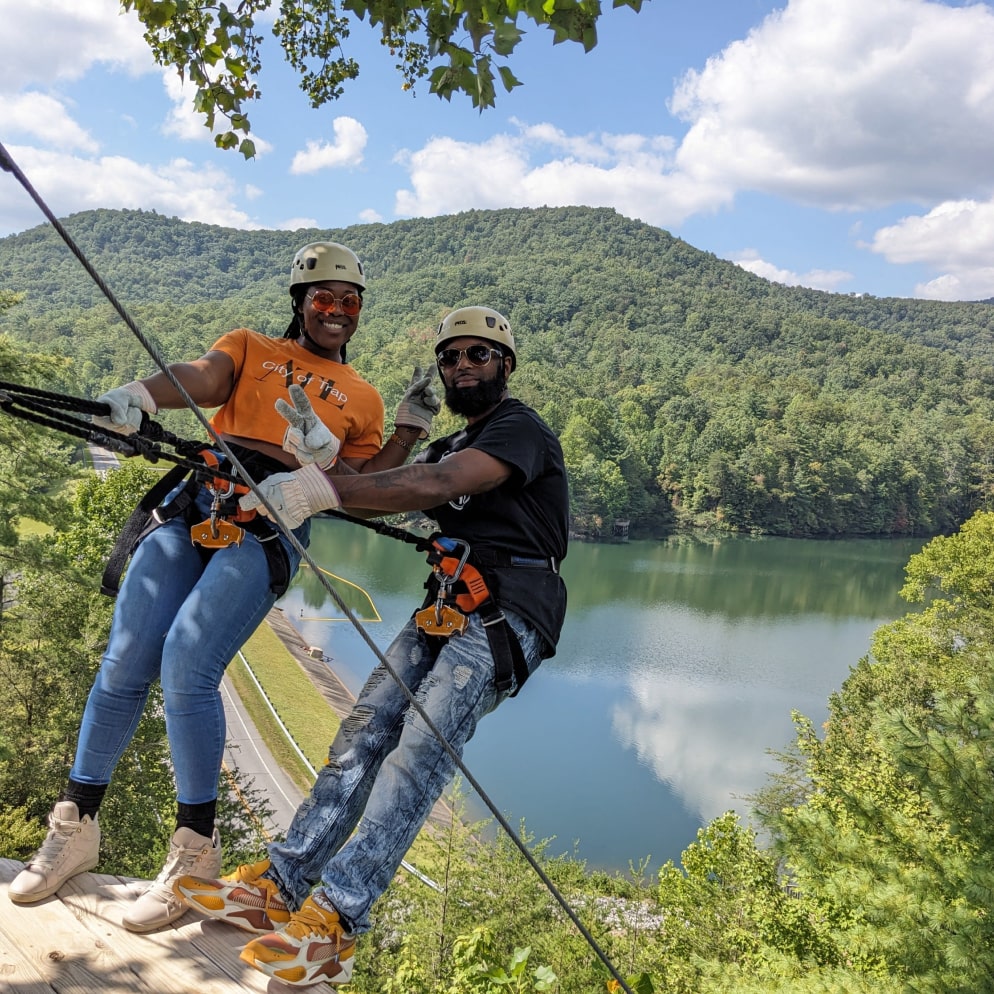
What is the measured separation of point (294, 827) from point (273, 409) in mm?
1374

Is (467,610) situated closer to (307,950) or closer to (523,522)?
(523,522)

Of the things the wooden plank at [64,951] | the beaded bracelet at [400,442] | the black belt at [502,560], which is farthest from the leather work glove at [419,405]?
the wooden plank at [64,951]

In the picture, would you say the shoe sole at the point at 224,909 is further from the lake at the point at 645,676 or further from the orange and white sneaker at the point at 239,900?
the lake at the point at 645,676

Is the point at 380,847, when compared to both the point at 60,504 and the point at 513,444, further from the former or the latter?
the point at 60,504

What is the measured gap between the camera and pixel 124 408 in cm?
263

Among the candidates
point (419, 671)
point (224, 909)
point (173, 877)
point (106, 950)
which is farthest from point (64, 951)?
point (419, 671)

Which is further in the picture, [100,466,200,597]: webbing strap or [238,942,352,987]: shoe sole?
[100,466,200,597]: webbing strap

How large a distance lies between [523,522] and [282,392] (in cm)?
95

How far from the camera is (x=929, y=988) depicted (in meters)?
4.70

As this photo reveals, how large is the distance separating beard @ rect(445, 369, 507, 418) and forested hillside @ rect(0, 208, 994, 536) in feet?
38.2

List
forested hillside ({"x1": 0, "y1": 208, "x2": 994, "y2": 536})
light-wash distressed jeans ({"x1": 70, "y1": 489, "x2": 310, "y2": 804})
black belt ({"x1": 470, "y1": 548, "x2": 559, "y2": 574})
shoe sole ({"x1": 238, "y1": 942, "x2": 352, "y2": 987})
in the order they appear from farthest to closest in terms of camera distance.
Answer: forested hillside ({"x1": 0, "y1": 208, "x2": 994, "y2": 536})
black belt ({"x1": 470, "y1": 548, "x2": 559, "y2": 574})
light-wash distressed jeans ({"x1": 70, "y1": 489, "x2": 310, "y2": 804})
shoe sole ({"x1": 238, "y1": 942, "x2": 352, "y2": 987})

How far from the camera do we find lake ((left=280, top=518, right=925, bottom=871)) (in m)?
22.2

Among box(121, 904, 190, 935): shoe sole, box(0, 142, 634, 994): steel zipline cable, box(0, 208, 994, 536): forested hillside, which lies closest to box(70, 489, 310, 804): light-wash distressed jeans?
box(0, 142, 634, 994): steel zipline cable

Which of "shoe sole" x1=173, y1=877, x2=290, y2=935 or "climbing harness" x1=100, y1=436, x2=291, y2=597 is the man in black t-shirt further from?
"climbing harness" x1=100, y1=436, x2=291, y2=597
